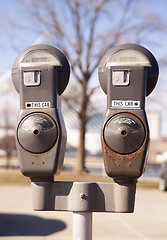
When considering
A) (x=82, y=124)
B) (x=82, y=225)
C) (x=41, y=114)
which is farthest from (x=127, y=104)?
(x=82, y=124)

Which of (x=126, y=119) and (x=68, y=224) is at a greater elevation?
(x=126, y=119)

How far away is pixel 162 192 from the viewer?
12625mm

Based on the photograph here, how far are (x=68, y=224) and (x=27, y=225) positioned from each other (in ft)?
1.99

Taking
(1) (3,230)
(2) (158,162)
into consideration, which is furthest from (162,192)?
(2) (158,162)

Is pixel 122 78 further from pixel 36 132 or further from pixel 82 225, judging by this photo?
pixel 82 225

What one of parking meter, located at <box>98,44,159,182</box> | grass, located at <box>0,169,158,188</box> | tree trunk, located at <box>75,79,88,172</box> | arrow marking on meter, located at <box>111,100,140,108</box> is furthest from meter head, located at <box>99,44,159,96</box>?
tree trunk, located at <box>75,79,88,172</box>

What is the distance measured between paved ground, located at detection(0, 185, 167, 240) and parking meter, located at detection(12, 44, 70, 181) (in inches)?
122

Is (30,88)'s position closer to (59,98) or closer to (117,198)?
(59,98)

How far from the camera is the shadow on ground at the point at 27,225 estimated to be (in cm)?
612

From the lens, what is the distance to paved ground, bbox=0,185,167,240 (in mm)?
6004

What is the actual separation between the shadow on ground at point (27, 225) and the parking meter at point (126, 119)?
3.51 metres

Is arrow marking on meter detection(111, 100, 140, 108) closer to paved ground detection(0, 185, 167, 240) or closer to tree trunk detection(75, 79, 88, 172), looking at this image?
paved ground detection(0, 185, 167, 240)

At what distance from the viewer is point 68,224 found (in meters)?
6.80

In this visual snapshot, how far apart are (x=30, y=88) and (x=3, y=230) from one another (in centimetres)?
380
